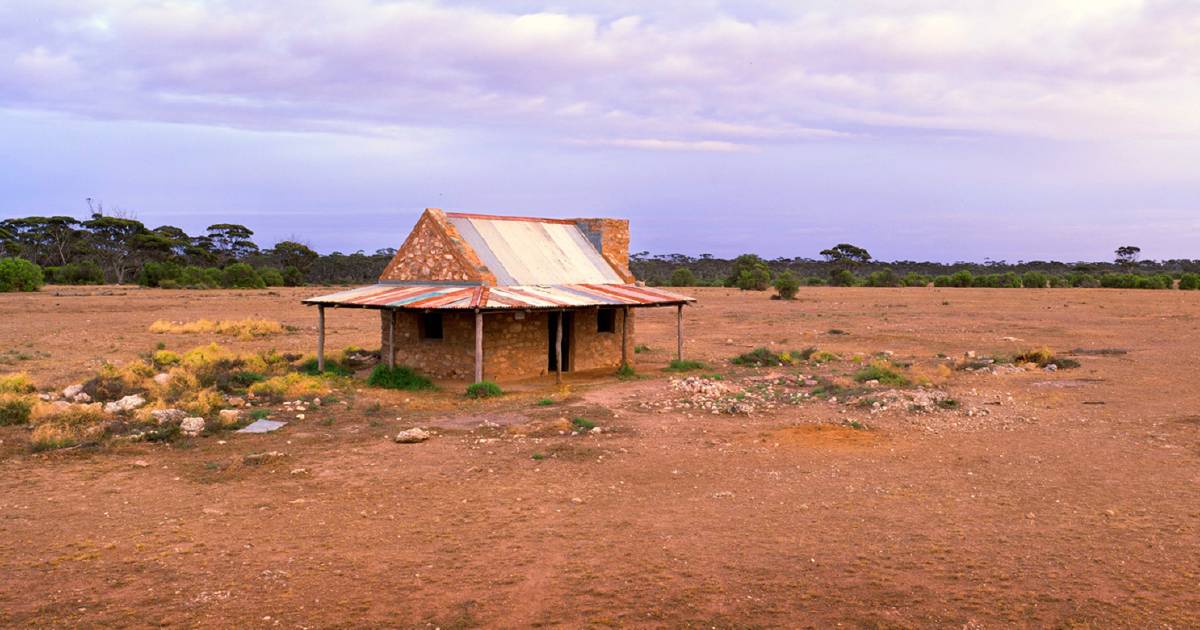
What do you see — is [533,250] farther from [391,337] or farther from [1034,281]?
[1034,281]

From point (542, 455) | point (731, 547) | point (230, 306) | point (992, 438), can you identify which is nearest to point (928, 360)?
point (992, 438)

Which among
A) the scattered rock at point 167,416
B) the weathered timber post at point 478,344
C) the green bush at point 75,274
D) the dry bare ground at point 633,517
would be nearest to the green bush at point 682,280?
the green bush at point 75,274

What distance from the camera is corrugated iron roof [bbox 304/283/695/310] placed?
1462 centimetres

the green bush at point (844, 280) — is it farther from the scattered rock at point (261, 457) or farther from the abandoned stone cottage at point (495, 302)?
the scattered rock at point (261, 457)

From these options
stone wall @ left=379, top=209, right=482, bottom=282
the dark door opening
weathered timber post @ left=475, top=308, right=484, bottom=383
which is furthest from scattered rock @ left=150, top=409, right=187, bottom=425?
the dark door opening

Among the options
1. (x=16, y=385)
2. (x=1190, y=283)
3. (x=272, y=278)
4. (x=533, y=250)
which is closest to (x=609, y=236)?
(x=533, y=250)

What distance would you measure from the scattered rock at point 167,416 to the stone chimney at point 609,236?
34.7 feet

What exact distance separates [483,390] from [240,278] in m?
44.5

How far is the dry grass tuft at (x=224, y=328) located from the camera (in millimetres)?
25500

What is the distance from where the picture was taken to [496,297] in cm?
1512

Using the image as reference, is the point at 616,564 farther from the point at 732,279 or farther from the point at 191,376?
the point at 732,279

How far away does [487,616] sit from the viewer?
18.3 feet

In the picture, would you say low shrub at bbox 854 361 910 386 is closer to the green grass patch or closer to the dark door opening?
the dark door opening

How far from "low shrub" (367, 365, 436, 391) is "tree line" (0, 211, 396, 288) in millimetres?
39778
